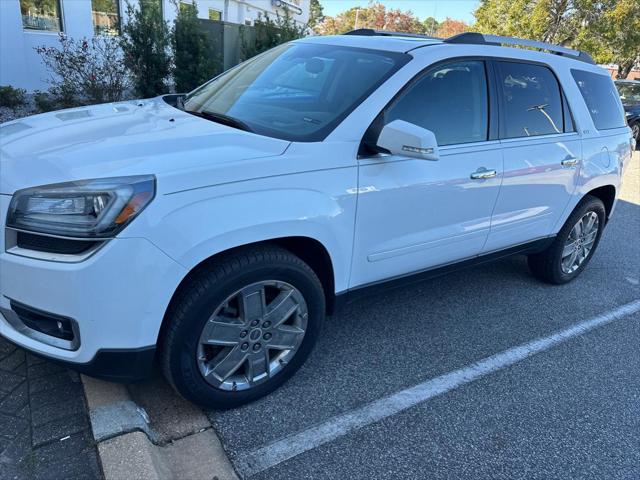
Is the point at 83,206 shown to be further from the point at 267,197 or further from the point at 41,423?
the point at 41,423

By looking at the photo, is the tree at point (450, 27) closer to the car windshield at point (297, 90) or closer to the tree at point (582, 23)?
the tree at point (582, 23)

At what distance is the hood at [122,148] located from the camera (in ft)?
6.98

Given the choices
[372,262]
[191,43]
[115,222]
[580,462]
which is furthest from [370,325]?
[191,43]

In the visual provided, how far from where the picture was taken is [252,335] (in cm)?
254

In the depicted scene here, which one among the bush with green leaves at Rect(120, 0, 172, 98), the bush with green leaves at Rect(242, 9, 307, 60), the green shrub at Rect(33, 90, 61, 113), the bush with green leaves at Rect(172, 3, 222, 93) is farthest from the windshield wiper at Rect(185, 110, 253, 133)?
the bush with green leaves at Rect(242, 9, 307, 60)

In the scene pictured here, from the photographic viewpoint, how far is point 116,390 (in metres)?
2.57

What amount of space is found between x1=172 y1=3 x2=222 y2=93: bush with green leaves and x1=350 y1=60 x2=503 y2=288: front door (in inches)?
232

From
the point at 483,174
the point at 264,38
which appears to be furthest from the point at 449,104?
the point at 264,38

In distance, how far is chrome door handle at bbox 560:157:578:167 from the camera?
3.84m

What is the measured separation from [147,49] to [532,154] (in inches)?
248

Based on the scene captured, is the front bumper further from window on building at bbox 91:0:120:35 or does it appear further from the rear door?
window on building at bbox 91:0:120:35

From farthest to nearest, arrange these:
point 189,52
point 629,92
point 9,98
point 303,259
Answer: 1. point 629,92
2. point 9,98
3. point 189,52
4. point 303,259

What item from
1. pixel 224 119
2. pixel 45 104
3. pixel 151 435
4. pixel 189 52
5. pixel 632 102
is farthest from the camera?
pixel 632 102

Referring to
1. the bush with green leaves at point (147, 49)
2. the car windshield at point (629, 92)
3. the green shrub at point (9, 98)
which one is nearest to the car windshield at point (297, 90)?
the bush with green leaves at point (147, 49)
